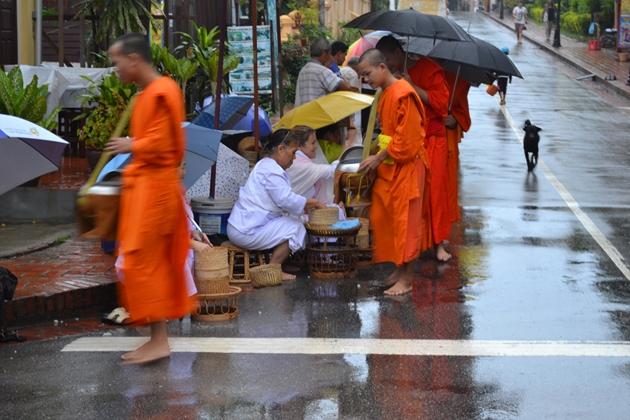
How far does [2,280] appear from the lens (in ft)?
23.1

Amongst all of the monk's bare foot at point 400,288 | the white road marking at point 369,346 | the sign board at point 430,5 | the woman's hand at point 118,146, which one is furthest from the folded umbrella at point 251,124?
the sign board at point 430,5

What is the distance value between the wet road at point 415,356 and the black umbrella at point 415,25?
6.29ft

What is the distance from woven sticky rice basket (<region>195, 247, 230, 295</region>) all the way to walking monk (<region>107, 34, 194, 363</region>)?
1141mm

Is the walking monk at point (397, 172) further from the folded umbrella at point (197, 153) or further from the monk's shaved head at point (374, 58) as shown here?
the folded umbrella at point (197, 153)

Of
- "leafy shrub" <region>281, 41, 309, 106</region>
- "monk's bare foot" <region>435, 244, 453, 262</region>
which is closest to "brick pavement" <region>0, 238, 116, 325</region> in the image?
"monk's bare foot" <region>435, 244, 453, 262</region>

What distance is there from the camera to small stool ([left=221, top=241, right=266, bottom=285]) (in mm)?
8742

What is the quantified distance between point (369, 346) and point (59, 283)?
2.33m

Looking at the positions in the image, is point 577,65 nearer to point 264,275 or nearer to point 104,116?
point 104,116

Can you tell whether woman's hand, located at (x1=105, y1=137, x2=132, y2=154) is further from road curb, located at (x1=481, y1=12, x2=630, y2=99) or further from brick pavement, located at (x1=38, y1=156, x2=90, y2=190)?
road curb, located at (x1=481, y1=12, x2=630, y2=99)

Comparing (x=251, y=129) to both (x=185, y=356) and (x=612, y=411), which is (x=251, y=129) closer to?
(x=185, y=356)

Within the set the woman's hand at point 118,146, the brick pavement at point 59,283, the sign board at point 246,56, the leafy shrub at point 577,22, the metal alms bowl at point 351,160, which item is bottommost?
the brick pavement at point 59,283

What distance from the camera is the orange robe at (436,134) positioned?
30.2 feet

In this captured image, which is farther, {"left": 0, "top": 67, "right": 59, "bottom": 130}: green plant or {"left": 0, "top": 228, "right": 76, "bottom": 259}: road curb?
{"left": 0, "top": 67, "right": 59, "bottom": 130}: green plant

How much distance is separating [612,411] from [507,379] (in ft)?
2.30
